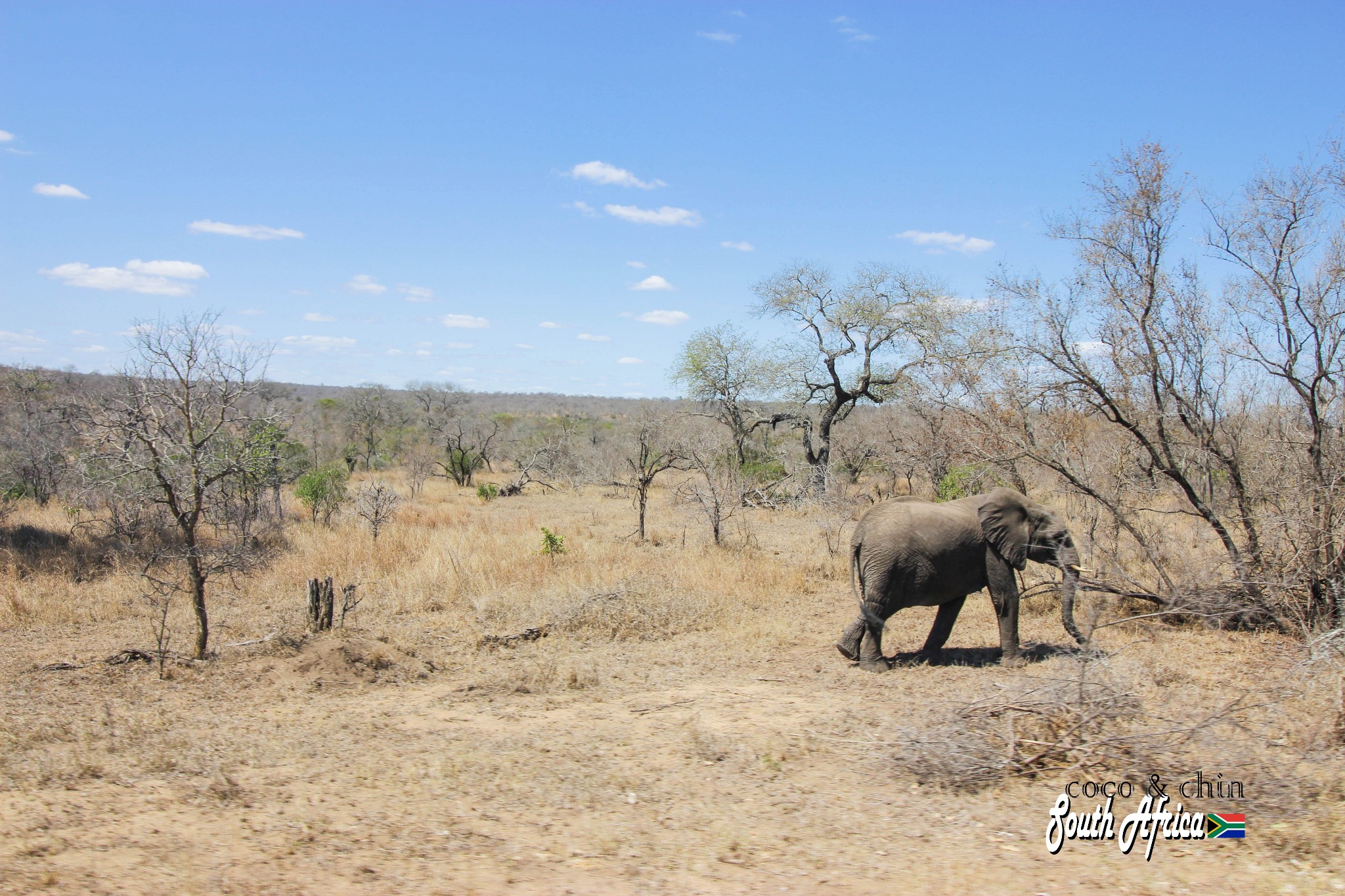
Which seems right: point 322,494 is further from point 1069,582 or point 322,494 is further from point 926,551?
point 1069,582

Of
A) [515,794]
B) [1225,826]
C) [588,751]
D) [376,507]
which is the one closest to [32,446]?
[376,507]

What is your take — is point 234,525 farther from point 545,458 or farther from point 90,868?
point 545,458

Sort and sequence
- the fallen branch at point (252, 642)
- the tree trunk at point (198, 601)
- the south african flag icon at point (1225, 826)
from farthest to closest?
1. the fallen branch at point (252, 642)
2. the tree trunk at point (198, 601)
3. the south african flag icon at point (1225, 826)

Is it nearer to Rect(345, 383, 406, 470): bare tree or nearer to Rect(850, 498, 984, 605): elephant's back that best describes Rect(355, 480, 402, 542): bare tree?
Rect(850, 498, 984, 605): elephant's back

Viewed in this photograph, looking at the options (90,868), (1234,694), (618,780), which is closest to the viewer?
(90,868)

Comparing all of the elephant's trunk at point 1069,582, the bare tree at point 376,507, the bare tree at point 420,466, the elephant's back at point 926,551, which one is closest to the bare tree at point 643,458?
the bare tree at point 376,507

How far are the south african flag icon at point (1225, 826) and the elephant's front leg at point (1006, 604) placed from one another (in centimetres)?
359

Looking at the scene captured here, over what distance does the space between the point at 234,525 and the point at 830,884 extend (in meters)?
14.6

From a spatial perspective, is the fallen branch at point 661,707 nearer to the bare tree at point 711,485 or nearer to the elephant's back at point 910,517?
the elephant's back at point 910,517

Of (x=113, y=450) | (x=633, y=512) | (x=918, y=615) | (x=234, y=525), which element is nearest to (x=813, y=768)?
(x=918, y=615)

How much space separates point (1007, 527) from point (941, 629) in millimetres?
1321

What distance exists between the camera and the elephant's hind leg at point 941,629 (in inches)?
344

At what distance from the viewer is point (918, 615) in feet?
37.2

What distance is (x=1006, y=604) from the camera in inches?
329
